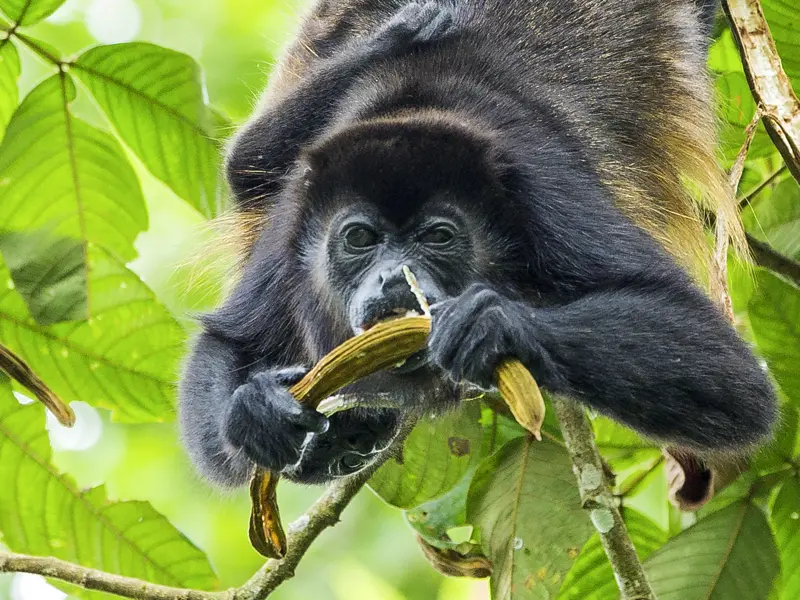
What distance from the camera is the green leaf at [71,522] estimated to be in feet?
11.2

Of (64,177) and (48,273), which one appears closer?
(48,273)

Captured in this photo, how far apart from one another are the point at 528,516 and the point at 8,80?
2088 mm

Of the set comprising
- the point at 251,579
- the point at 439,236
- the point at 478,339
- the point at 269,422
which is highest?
the point at 439,236

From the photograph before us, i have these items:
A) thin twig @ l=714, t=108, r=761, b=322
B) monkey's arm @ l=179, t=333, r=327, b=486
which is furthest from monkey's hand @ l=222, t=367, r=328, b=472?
thin twig @ l=714, t=108, r=761, b=322

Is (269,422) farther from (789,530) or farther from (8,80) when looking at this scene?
(789,530)

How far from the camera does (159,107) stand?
11.9 feet

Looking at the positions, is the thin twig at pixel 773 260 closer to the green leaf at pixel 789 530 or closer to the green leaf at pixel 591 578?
the green leaf at pixel 789 530

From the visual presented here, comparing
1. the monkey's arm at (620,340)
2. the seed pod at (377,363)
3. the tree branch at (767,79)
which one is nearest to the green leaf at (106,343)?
the seed pod at (377,363)

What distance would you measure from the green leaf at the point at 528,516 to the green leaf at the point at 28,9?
1.95 meters

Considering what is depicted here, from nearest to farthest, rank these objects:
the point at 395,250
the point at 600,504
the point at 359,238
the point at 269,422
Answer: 1. the point at 269,422
2. the point at 600,504
3. the point at 395,250
4. the point at 359,238

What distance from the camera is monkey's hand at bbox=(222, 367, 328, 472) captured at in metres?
2.87

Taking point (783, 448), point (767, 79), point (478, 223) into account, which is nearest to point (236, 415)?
point (478, 223)

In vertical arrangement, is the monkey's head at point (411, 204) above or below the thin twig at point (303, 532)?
above

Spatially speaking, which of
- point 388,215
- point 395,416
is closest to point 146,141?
point 388,215
